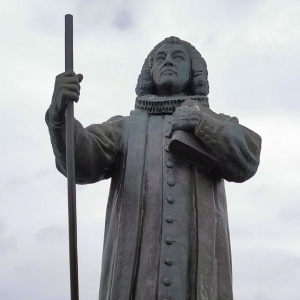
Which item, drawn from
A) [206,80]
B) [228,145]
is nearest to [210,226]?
[228,145]

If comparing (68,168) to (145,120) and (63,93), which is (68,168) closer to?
(63,93)

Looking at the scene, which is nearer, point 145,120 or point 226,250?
point 226,250

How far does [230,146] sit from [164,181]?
73 centimetres

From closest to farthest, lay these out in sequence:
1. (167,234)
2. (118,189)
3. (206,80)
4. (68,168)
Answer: (68,168) → (167,234) → (118,189) → (206,80)

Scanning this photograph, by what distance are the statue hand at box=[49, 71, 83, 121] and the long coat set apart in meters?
0.26

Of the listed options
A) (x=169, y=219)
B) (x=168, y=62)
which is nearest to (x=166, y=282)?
(x=169, y=219)

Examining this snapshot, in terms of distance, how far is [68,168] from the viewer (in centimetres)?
673

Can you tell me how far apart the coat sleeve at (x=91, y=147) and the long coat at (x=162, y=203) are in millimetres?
10

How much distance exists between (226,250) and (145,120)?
1680 mm

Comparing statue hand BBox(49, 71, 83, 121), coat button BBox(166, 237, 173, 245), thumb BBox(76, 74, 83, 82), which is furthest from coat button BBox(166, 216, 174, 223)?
thumb BBox(76, 74, 83, 82)

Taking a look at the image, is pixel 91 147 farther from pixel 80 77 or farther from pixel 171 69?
pixel 171 69

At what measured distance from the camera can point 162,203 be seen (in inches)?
291

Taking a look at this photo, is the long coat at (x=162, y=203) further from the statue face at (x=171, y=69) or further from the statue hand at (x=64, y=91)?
the statue face at (x=171, y=69)

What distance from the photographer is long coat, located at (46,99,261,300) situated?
7066 mm
